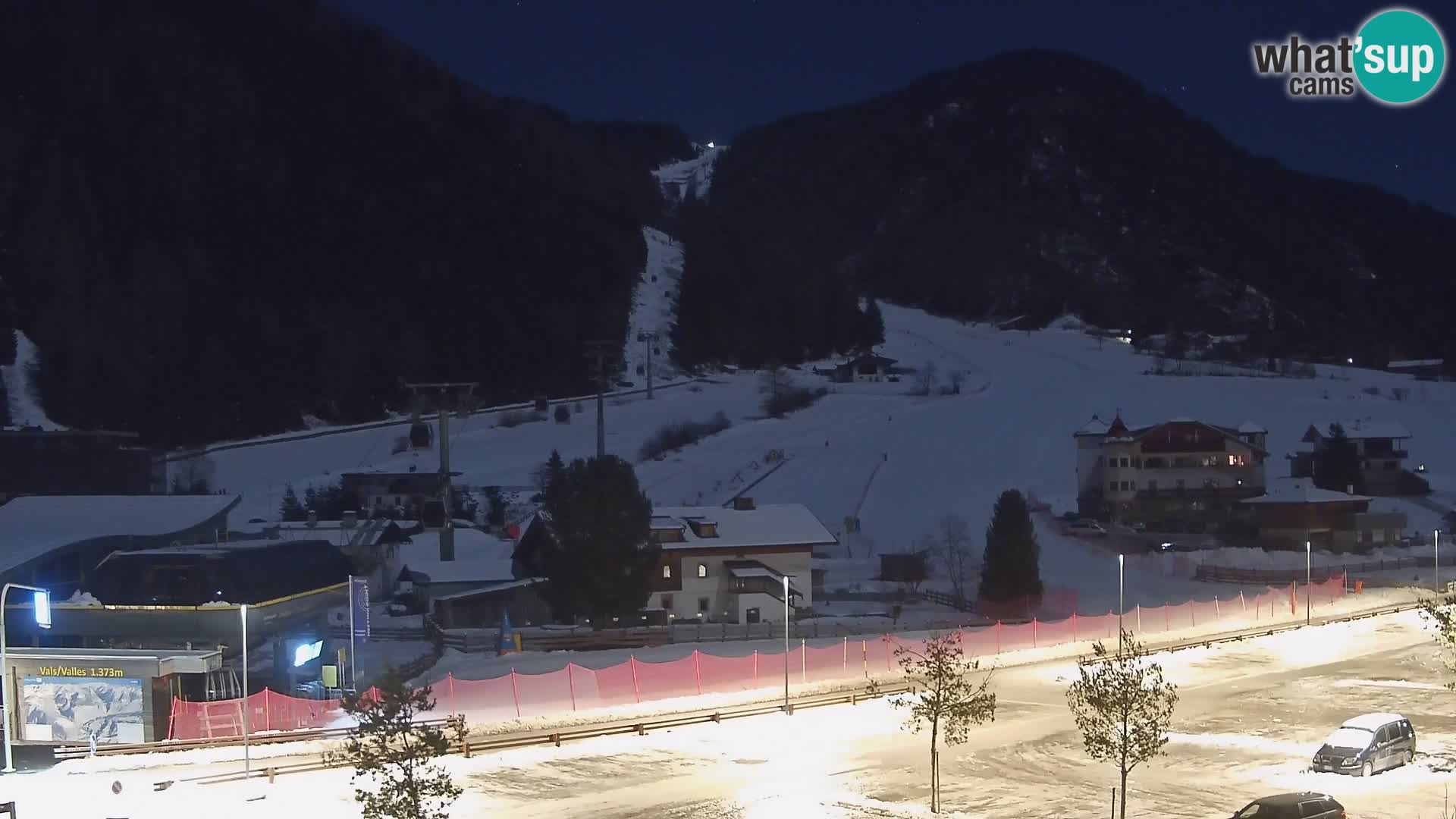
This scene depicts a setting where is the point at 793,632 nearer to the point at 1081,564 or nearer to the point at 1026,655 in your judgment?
the point at 1026,655

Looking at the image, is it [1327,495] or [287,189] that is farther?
[287,189]

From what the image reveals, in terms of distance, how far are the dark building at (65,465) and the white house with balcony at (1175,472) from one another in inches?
1724

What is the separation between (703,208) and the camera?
191 m

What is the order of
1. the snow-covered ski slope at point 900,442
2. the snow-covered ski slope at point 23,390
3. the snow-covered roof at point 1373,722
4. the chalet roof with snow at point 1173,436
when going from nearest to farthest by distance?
the snow-covered roof at point 1373,722 → the chalet roof with snow at point 1173,436 → the snow-covered ski slope at point 900,442 → the snow-covered ski slope at point 23,390

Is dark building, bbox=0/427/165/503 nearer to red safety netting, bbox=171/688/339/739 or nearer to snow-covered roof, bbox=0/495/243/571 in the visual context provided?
snow-covered roof, bbox=0/495/243/571

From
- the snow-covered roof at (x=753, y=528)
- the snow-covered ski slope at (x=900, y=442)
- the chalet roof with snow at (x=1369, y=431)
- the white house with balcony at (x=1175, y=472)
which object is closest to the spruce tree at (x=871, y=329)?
the snow-covered ski slope at (x=900, y=442)

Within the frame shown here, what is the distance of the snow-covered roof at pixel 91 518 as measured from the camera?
41.1 meters

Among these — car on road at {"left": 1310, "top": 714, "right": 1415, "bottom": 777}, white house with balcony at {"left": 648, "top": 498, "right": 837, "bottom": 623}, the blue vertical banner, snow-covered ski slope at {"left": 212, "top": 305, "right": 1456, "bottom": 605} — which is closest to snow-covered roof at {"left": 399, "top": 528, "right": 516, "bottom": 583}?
white house with balcony at {"left": 648, "top": 498, "right": 837, "bottom": 623}

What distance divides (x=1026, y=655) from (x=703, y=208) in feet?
518

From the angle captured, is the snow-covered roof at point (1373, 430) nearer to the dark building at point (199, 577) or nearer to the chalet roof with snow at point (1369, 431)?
the chalet roof with snow at point (1369, 431)

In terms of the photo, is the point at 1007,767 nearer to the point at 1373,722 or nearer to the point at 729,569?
the point at 1373,722

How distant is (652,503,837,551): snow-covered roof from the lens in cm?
4528

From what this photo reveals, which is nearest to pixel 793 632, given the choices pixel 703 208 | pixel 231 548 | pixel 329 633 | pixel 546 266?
pixel 329 633

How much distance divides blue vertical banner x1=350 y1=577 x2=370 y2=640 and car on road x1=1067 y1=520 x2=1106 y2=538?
38006 mm
